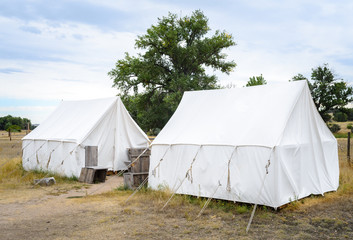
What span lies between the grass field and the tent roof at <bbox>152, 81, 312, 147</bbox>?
1423 mm

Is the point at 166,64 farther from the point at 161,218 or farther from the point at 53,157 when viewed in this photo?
the point at 161,218

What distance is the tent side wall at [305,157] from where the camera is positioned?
7531 mm

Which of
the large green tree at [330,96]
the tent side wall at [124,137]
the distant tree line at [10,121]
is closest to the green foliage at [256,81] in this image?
the large green tree at [330,96]

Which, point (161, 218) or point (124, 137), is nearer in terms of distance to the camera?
point (161, 218)

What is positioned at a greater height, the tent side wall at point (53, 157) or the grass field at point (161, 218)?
the tent side wall at point (53, 157)

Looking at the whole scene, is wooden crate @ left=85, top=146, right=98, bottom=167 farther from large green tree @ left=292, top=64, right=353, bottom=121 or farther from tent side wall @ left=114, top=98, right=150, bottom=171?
large green tree @ left=292, top=64, right=353, bottom=121

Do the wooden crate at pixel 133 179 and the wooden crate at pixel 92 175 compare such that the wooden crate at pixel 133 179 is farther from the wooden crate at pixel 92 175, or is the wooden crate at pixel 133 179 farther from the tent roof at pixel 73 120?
the tent roof at pixel 73 120

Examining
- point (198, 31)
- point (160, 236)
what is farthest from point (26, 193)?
point (198, 31)

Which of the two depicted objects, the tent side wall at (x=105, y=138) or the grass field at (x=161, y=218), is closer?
the grass field at (x=161, y=218)

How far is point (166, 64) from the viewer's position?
26438 millimetres

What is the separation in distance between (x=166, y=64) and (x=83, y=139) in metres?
14.8

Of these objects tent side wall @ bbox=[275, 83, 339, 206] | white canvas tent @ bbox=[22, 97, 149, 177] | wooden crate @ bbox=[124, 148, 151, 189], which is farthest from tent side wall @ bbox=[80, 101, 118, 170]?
tent side wall @ bbox=[275, 83, 339, 206]

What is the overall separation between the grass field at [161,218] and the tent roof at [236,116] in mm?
1423

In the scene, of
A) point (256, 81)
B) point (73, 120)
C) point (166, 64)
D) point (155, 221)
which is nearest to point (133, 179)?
point (155, 221)
